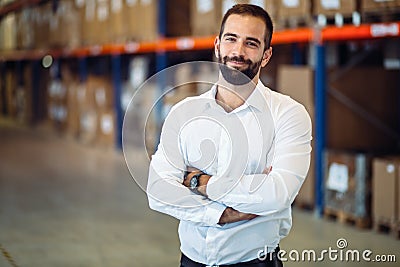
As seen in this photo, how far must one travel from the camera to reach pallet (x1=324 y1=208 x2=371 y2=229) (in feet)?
19.1

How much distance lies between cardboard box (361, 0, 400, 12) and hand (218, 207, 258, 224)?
3606 millimetres

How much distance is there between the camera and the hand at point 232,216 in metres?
2.24

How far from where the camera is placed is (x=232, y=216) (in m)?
2.24

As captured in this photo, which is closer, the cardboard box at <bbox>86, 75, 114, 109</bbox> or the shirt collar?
the shirt collar

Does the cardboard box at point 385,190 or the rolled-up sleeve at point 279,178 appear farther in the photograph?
the cardboard box at point 385,190

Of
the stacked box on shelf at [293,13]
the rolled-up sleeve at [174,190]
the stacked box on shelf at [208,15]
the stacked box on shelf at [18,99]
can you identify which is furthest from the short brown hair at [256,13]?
the stacked box on shelf at [18,99]

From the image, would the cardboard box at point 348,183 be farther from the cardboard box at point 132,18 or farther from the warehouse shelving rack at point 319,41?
the cardboard box at point 132,18

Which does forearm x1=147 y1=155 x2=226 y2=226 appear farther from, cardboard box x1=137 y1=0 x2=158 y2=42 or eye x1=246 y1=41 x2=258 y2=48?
cardboard box x1=137 y1=0 x2=158 y2=42

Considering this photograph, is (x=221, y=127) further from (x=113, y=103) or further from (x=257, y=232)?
(x=113, y=103)

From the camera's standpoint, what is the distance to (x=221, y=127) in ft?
7.33

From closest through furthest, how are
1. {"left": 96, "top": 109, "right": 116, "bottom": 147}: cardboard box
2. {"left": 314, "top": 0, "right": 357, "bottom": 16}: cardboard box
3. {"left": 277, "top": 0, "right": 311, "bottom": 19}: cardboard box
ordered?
{"left": 314, "top": 0, "right": 357, "bottom": 16}: cardboard box → {"left": 277, "top": 0, "right": 311, "bottom": 19}: cardboard box → {"left": 96, "top": 109, "right": 116, "bottom": 147}: cardboard box

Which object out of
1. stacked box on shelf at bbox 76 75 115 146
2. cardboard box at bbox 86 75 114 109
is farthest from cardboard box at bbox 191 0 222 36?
cardboard box at bbox 86 75 114 109

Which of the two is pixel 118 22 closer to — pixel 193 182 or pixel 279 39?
pixel 279 39

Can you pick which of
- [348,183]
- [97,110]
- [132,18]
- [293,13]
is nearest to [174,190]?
[348,183]
